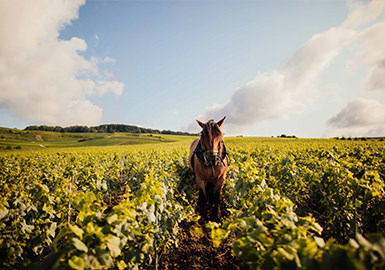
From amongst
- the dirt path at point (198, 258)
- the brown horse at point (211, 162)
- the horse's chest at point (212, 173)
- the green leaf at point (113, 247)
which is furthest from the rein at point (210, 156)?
the green leaf at point (113, 247)

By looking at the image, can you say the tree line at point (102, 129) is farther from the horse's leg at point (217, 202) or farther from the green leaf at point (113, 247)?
the green leaf at point (113, 247)

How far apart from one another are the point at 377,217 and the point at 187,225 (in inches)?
187

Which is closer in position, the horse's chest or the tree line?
the horse's chest

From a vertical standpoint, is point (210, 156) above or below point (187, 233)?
above

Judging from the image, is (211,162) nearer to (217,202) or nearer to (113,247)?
(217,202)

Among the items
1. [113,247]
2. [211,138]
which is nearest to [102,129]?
[211,138]

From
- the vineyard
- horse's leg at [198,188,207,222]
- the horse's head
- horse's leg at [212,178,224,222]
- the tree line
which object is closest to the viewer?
the vineyard

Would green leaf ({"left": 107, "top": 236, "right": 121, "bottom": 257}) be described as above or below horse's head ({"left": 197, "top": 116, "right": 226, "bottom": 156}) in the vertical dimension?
below

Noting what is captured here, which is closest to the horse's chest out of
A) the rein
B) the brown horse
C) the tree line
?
the brown horse

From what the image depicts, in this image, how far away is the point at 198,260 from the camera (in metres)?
3.68

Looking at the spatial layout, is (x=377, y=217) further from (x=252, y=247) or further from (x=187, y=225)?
(x=187, y=225)

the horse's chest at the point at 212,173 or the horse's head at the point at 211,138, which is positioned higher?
the horse's head at the point at 211,138

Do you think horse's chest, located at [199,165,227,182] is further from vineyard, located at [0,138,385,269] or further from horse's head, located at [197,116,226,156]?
vineyard, located at [0,138,385,269]

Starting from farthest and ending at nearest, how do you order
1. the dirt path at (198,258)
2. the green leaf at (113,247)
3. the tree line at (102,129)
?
the tree line at (102,129), the dirt path at (198,258), the green leaf at (113,247)
